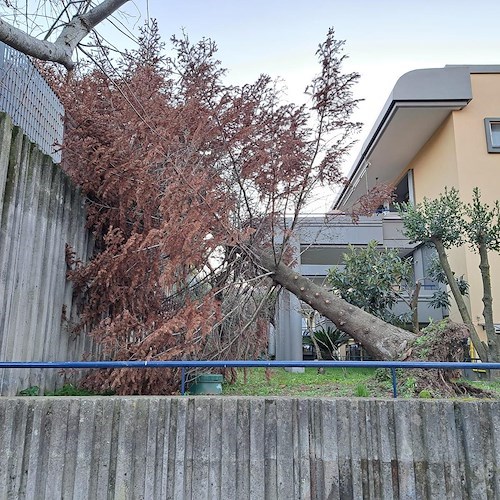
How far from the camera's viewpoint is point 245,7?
19.7ft

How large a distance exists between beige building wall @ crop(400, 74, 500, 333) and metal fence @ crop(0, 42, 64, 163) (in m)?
10.5

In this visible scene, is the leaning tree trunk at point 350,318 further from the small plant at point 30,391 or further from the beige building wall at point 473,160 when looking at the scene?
the beige building wall at point 473,160

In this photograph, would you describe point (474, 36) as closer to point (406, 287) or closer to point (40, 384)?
point (406, 287)

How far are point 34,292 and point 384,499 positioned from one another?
3799 millimetres

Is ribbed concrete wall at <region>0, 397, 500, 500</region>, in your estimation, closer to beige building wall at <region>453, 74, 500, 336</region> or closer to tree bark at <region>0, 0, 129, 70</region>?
tree bark at <region>0, 0, 129, 70</region>

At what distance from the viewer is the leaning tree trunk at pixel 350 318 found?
18.4ft

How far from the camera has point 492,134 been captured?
1232cm

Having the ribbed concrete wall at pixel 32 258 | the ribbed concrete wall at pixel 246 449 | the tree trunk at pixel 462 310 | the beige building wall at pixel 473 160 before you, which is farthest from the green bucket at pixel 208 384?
the beige building wall at pixel 473 160

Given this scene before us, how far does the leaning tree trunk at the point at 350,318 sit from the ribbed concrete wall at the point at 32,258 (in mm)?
2758

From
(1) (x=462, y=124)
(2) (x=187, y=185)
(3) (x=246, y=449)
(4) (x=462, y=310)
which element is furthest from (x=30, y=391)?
(1) (x=462, y=124)

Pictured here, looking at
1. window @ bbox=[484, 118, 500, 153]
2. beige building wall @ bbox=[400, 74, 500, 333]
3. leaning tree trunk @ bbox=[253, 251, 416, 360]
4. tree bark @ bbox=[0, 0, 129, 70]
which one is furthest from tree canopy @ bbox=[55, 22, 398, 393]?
window @ bbox=[484, 118, 500, 153]

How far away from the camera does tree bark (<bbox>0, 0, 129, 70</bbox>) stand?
3.80 m

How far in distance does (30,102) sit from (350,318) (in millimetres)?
4990

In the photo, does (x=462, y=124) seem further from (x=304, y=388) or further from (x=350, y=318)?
(x=304, y=388)
